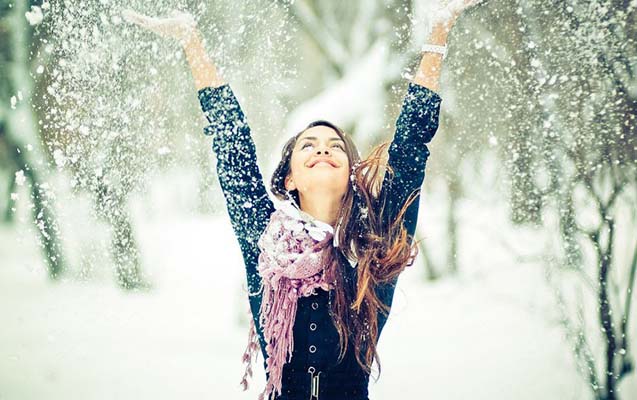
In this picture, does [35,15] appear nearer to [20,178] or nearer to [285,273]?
[20,178]

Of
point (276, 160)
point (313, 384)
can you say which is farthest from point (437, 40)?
point (276, 160)

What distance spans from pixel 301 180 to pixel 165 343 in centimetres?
169

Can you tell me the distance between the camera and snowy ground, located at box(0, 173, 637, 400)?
195cm

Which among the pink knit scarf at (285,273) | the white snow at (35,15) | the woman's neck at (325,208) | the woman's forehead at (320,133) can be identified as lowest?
the pink knit scarf at (285,273)

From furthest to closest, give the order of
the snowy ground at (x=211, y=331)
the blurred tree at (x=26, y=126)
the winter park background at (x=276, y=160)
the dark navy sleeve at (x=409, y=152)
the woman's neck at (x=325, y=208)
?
the snowy ground at (x=211, y=331), the blurred tree at (x=26, y=126), the winter park background at (x=276, y=160), the woman's neck at (x=325, y=208), the dark navy sleeve at (x=409, y=152)

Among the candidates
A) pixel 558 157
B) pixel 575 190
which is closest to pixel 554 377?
pixel 575 190

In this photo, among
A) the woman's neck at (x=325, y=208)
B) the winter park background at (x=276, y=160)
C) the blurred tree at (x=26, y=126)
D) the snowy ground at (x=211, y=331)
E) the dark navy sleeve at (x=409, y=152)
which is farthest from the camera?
the snowy ground at (x=211, y=331)

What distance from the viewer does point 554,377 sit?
1833 millimetres

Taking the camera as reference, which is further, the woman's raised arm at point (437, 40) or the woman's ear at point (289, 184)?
the woman's ear at point (289, 184)

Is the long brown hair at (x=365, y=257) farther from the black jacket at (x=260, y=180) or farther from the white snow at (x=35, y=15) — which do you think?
the white snow at (x=35, y=15)

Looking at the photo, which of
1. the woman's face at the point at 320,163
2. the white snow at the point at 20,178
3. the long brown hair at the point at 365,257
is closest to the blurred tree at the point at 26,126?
the white snow at the point at 20,178

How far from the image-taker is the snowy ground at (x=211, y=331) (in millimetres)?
1953

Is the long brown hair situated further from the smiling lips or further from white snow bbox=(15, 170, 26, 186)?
white snow bbox=(15, 170, 26, 186)

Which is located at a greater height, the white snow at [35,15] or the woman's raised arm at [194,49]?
the white snow at [35,15]
